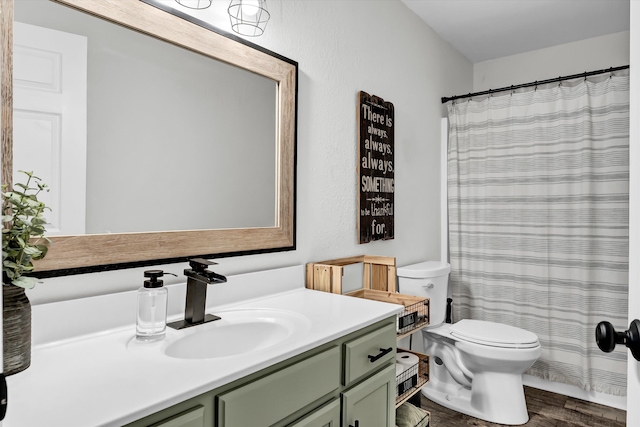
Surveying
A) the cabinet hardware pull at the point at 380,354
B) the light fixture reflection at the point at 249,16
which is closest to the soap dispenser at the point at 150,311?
the cabinet hardware pull at the point at 380,354

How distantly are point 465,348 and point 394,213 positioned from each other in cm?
85

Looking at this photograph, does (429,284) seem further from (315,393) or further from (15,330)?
(15,330)

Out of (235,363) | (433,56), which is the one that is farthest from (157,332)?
(433,56)

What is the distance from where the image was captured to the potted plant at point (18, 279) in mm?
867

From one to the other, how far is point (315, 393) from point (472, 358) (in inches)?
58.6

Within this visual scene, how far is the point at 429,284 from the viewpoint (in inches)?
96.7

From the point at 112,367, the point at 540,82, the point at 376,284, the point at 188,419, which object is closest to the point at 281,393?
the point at 188,419

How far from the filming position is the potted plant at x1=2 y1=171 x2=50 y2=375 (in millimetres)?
867

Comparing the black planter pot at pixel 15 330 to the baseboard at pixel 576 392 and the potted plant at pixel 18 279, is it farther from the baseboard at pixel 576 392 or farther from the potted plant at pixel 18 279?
the baseboard at pixel 576 392

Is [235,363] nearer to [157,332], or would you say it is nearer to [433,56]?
[157,332]

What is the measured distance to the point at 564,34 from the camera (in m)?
3.03

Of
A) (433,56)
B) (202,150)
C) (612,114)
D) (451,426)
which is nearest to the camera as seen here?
(202,150)

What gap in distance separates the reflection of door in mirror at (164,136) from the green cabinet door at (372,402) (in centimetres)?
71

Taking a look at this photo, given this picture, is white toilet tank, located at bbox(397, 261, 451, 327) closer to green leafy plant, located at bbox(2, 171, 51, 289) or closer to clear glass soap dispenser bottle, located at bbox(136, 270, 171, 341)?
clear glass soap dispenser bottle, located at bbox(136, 270, 171, 341)
